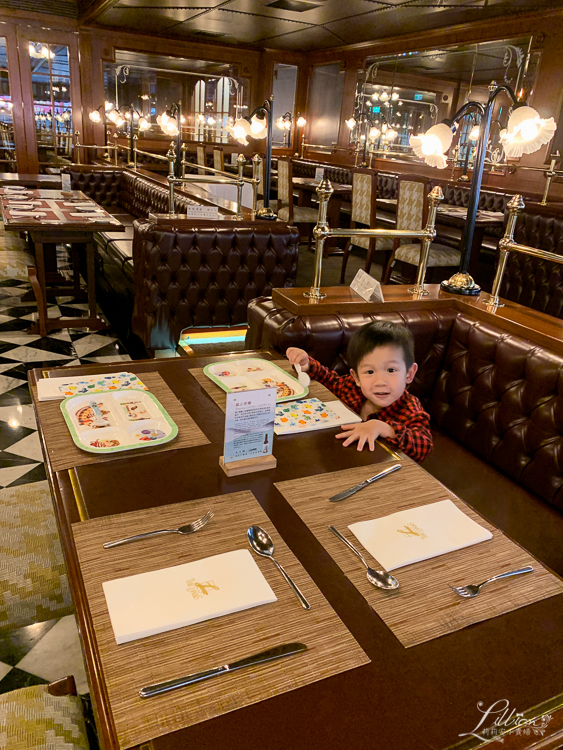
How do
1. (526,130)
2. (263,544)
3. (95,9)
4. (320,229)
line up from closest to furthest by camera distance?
(263,544)
(320,229)
(526,130)
(95,9)

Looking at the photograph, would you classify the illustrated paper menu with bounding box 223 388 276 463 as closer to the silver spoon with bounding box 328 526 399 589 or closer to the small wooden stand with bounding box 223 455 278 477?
the small wooden stand with bounding box 223 455 278 477

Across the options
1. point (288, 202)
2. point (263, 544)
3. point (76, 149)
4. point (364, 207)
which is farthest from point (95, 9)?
point (263, 544)

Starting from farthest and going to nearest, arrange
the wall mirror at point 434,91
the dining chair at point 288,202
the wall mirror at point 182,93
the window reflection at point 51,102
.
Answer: the wall mirror at point 182,93 → the window reflection at point 51,102 → the wall mirror at point 434,91 → the dining chair at point 288,202

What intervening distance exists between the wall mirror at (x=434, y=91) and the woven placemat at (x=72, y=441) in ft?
21.4

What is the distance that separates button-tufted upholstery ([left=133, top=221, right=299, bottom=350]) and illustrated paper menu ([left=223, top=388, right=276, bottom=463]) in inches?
88.5

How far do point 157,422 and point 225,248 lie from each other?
89.2 inches

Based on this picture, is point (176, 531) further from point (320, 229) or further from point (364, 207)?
point (364, 207)

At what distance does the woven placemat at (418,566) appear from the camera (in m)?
0.85

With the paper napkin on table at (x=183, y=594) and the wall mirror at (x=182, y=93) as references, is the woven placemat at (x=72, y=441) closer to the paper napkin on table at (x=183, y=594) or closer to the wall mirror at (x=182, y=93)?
the paper napkin on table at (x=183, y=594)

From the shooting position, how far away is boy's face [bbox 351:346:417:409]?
158 cm

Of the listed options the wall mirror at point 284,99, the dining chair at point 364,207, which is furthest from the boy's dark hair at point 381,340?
the wall mirror at point 284,99

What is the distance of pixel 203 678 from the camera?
0.71 m

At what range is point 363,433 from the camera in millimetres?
1347

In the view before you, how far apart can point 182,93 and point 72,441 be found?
10.9m
